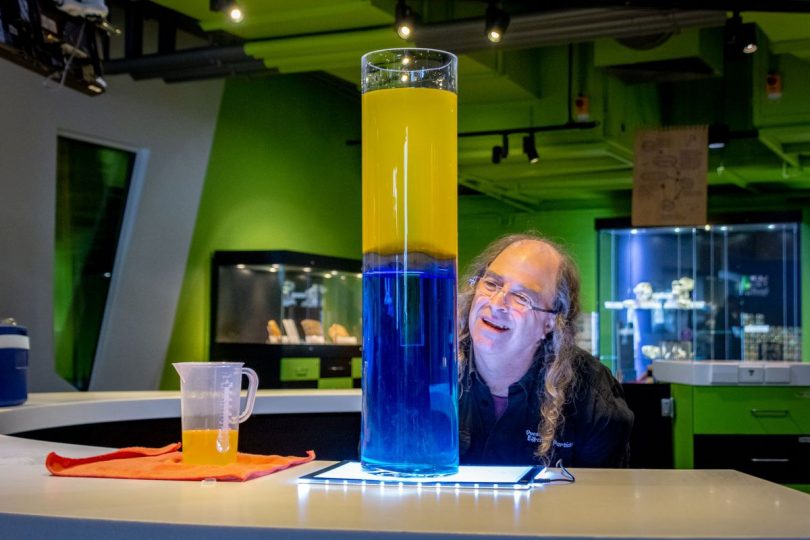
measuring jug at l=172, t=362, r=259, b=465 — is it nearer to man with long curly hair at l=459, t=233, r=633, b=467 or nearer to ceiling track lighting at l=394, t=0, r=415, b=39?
man with long curly hair at l=459, t=233, r=633, b=467

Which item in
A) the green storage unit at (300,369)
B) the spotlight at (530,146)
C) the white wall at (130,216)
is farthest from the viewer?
the spotlight at (530,146)

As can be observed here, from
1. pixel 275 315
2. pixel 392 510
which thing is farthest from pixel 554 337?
pixel 275 315

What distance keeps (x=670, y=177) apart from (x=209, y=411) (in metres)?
6.38

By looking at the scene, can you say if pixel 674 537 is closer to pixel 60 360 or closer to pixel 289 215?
pixel 60 360

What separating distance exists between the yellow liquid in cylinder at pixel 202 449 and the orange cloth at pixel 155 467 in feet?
0.06

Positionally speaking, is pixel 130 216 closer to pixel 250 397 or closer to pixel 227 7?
pixel 227 7

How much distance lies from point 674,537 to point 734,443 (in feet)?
13.2

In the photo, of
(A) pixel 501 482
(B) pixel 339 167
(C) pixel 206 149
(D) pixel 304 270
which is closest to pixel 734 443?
(A) pixel 501 482

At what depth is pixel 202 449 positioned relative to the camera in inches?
53.0

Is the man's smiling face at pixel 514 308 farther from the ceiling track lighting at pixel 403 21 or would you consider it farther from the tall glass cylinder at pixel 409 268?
the ceiling track lighting at pixel 403 21

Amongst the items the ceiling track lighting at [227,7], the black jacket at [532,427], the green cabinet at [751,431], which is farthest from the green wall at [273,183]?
the black jacket at [532,427]

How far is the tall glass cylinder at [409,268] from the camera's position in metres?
1.17

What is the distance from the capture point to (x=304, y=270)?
8.73m

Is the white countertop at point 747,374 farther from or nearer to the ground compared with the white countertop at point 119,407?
nearer to the ground
